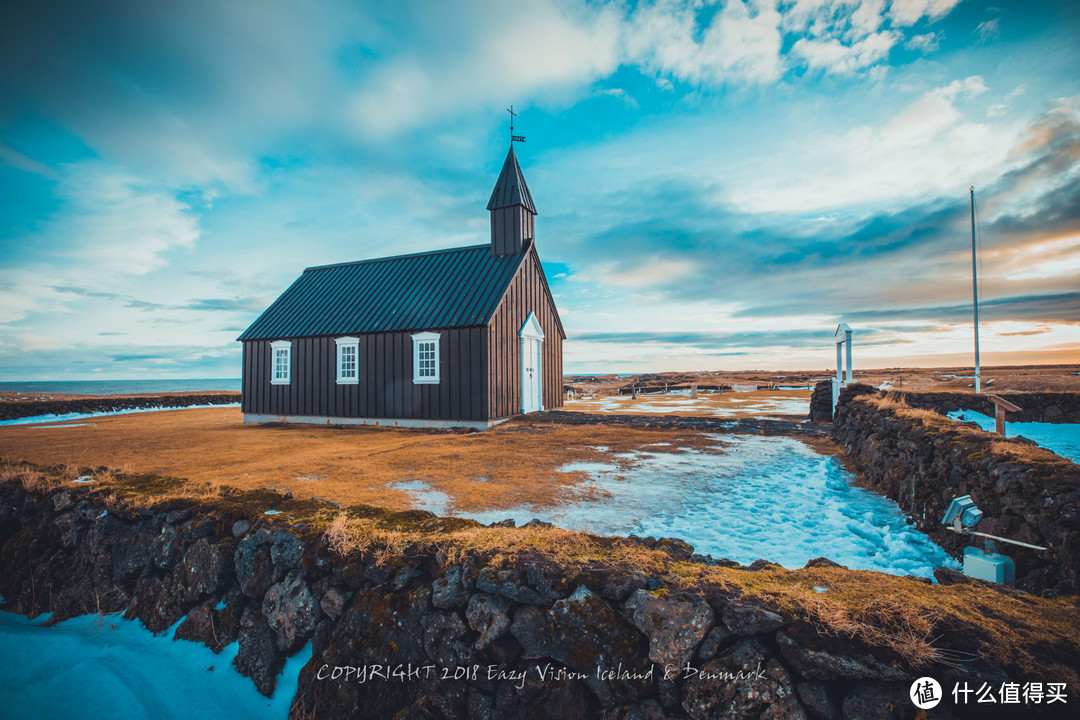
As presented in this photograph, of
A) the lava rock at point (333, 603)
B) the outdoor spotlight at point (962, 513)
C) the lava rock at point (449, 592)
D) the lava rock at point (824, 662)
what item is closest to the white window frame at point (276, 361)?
the lava rock at point (333, 603)

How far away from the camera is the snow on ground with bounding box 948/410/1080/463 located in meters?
11.1

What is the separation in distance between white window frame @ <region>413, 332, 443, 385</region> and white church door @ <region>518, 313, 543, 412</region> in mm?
3356

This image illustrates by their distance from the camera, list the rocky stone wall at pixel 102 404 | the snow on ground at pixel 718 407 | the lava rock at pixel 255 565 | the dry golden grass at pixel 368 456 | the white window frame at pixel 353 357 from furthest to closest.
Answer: the rocky stone wall at pixel 102 404, the white window frame at pixel 353 357, the snow on ground at pixel 718 407, the dry golden grass at pixel 368 456, the lava rock at pixel 255 565

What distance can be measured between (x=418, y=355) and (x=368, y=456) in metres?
7.11

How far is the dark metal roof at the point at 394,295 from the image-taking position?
1781cm

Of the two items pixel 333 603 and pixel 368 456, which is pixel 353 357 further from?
pixel 333 603

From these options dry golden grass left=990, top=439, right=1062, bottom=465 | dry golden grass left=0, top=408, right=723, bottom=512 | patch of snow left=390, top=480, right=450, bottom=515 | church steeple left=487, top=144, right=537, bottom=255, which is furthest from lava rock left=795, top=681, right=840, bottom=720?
church steeple left=487, top=144, right=537, bottom=255

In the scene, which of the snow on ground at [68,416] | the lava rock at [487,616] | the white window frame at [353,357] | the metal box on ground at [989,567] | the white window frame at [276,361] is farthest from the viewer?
the snow on ground at [68,416]

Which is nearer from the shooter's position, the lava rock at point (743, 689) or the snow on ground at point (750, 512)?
the lava rock at point (743, 689)

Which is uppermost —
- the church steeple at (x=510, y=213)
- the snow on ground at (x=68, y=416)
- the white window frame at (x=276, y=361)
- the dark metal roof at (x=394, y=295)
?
the church steeple at (x=510, y=213)

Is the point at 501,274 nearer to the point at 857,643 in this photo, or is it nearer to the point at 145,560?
the point at 145,560

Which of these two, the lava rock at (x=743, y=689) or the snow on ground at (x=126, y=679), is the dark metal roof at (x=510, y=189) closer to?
the snow on ground at (x=126, y=679)

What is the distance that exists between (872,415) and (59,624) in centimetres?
1324

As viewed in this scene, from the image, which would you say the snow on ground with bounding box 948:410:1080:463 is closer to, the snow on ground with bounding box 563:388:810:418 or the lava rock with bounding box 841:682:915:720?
the snow on ground with bounding box 563:388:810:418
